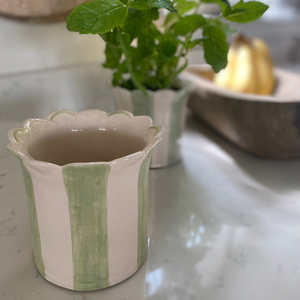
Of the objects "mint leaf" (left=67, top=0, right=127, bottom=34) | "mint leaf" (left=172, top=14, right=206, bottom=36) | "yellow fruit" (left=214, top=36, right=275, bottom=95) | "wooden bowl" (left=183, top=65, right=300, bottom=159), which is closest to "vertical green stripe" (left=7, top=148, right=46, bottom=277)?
"mint leaf" (left=67, top=0, right=127, bottom=34)

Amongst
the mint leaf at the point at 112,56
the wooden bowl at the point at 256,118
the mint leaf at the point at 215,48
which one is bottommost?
the wooden bowl at the point at 256,118

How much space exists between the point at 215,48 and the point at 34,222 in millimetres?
225

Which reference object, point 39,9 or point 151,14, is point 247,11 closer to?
point 151,14

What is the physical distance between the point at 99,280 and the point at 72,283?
0.07 ft

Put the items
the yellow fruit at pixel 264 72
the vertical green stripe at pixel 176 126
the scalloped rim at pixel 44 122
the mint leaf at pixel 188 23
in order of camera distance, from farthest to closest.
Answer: the yellow fruit at pixel 264 72 → the vertical green stripe at pixel 176 126 → the mint leaf at pixel 188 23 → the scalloped rim at pixel 44 122

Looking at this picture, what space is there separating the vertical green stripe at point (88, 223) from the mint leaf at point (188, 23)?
20 cm

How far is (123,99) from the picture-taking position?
424mm

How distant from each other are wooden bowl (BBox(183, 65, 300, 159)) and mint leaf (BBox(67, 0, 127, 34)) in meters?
0.29

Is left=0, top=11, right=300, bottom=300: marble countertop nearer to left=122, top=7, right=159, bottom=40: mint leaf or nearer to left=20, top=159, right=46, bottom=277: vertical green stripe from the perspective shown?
left=20, top=159, right=46, bottom=277: vertical green stripe

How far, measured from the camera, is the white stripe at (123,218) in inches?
9.6

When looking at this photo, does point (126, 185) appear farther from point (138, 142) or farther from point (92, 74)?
point (92, 74)

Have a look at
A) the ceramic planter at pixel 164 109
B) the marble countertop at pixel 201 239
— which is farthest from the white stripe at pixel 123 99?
the marble countertop at pixel 201 239

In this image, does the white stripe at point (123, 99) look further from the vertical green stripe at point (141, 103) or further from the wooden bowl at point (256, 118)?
the wooden bowl at point (256, 118)

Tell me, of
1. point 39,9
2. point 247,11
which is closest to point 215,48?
point 247,11
